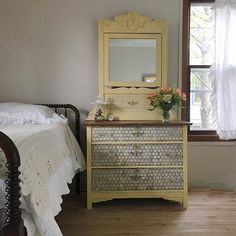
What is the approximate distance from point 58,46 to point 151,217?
204cm

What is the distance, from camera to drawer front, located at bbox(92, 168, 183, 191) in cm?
298

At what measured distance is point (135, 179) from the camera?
2.98m

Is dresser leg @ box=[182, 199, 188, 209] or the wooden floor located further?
dresser leg @ box=[182, 199, 188, 209]

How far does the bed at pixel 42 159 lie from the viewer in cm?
154

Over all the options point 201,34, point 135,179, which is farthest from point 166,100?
point 201,34

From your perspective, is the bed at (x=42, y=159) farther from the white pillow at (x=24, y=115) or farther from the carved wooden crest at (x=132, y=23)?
the carved wooden crest at (x=132, y=23)

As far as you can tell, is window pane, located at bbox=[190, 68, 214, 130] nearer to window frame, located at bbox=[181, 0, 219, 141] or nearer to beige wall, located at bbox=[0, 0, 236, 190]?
window frame, located at bbox=[181, 0, 219, 141]

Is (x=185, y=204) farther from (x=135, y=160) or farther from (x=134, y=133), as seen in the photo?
(x=134, y=133)

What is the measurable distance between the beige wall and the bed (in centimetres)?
30

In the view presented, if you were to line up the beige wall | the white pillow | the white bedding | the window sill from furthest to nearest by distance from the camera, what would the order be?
1. the window sill
2. the beige wall
3. the white pillow
4. the white bedding

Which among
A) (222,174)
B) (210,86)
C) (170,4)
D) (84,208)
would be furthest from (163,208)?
(170,4)

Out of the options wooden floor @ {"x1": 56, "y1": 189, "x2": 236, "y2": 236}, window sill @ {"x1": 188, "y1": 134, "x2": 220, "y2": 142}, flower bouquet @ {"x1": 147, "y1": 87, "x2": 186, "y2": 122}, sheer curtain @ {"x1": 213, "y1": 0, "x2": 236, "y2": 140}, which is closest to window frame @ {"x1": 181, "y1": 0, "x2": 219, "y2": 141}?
window sill @ {"x1": 188, "y1": 134, "x2": 220, "y2": 142}

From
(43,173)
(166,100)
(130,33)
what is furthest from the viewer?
(130,33)

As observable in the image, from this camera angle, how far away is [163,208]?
117 inches
